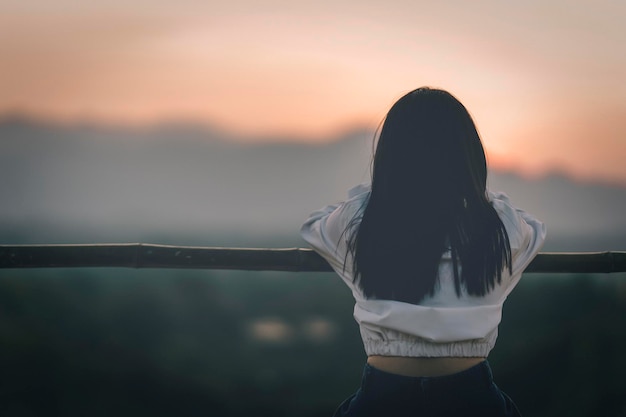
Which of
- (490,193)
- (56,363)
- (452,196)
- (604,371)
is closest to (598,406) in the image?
(604,371)

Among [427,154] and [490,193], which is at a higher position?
[427,154]

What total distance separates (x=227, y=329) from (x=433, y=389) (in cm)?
646

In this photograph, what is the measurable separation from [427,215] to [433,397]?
343 mm

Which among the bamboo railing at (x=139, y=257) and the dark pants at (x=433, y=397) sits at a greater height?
the bamboo railing at (x=139, y=257)

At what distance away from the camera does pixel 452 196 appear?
1268mm

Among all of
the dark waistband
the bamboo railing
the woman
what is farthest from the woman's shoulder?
the bamboo railing

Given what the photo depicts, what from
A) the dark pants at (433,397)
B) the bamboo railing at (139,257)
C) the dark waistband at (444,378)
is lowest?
the dark pants at (433,397)

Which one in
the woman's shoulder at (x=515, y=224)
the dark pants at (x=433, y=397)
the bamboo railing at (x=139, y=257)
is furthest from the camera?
the bamboo railing at (x=139, y=257)

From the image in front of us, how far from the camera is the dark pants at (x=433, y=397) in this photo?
3.96 feet

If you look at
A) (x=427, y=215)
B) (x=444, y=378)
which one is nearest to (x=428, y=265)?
(x=427, y=215)

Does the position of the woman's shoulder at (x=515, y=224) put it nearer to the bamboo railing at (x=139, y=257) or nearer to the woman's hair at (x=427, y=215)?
the woman's hair at (x=427, y=215)

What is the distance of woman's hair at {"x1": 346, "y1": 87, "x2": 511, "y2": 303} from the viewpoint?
1246 millimetres

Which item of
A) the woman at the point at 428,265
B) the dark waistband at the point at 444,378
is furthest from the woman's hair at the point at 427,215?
the dark waistband at the point at 444,378

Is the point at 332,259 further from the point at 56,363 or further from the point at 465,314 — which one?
the point at 56,363
